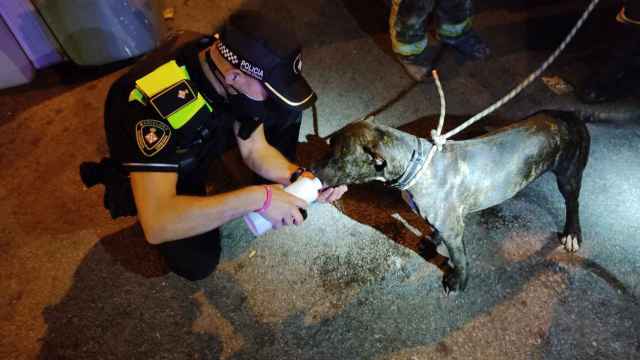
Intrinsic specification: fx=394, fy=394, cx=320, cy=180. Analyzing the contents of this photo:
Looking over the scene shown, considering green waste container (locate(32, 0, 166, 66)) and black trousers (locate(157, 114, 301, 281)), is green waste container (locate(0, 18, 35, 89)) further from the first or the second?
black trousers (locate(157, 114, 301, 281))

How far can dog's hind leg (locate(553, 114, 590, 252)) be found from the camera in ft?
8.93

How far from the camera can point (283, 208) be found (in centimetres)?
234

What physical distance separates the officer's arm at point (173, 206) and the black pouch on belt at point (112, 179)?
387 millimetres

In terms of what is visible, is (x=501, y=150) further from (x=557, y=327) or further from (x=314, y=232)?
(x=314, y=232)

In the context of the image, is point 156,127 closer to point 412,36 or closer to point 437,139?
point 437,139

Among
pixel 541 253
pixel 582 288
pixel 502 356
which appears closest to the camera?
pixel 502 356

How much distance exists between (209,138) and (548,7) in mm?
5008

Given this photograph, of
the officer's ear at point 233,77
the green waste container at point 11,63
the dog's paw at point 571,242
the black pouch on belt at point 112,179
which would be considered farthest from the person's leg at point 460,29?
the green waste container at point 11,63

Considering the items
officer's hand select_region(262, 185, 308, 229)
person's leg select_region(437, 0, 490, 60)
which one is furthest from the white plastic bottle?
person's leg select_region(437, 0, 490, 60)

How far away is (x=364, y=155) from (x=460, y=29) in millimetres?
3375

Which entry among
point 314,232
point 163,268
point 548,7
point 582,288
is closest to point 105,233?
point 163,268

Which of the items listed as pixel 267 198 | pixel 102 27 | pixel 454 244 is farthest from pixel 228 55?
pixel 102 27

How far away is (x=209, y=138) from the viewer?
2.68 meters

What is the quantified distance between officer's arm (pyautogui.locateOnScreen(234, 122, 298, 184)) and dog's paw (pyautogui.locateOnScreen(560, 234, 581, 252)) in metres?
2.23
